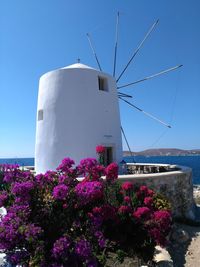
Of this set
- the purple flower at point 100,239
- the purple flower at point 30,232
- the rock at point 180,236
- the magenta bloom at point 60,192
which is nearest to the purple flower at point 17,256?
the purple flower at point 30,232

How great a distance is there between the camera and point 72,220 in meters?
4.84

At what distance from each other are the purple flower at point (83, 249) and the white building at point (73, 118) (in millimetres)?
6476

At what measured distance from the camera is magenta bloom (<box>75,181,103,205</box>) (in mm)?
4582

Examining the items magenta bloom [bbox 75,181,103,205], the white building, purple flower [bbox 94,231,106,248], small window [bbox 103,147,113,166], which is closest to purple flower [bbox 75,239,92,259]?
purple flower [bbox 94,231,106,248]

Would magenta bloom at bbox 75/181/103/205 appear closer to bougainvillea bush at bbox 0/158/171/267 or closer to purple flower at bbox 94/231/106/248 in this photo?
bougainvillea bush at bbox 0/158/171/267

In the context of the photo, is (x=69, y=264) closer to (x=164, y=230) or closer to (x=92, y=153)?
(x=164, y=230)

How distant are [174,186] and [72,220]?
527 centimetres

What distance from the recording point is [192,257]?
7.23 m

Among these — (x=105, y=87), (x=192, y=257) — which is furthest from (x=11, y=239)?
(x=105, y=87)

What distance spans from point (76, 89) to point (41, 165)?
3312 millimetres

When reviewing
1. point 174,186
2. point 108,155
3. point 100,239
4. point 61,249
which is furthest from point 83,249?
point 108,155

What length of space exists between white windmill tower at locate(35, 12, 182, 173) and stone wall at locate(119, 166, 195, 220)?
115 inches

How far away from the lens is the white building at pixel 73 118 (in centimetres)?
1061

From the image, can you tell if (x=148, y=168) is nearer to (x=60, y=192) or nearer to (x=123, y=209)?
(x=123, y=209)
